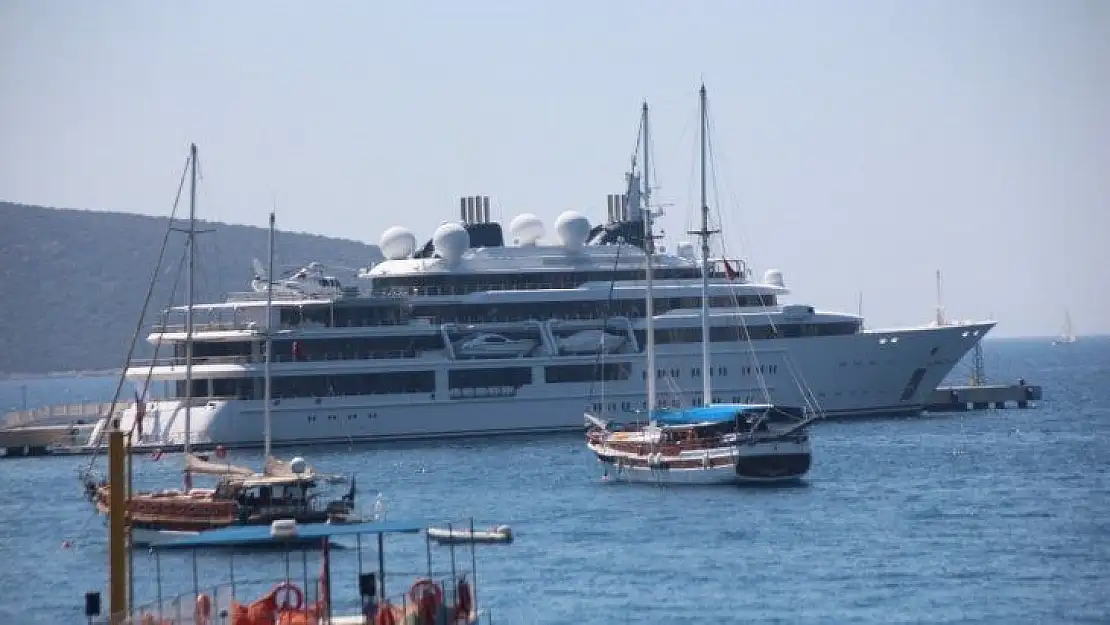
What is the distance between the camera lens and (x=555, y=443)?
3196 inches

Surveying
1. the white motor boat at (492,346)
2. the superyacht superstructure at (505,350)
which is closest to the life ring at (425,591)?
the superyacht superstructure at (505,350)

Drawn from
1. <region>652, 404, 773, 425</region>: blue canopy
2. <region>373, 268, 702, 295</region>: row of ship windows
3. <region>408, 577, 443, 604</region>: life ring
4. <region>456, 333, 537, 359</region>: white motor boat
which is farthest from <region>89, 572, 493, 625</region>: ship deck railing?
<region>373, 268, 702, 295</region>: row of ship windows

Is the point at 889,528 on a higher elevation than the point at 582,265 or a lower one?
lower

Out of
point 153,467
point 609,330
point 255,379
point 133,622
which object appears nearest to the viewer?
point 133,622

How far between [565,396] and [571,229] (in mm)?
8467

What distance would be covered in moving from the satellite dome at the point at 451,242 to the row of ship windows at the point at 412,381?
548 cm

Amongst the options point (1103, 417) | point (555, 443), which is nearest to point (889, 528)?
point (555, 443)

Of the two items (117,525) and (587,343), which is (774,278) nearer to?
(587,343)

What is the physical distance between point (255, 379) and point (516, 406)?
1031 centimetres

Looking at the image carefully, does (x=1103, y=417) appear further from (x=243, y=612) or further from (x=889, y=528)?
(x=243, y=612)

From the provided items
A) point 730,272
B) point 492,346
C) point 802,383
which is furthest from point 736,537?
point 802,383

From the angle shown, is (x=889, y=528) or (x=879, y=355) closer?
(x=889, y=528)

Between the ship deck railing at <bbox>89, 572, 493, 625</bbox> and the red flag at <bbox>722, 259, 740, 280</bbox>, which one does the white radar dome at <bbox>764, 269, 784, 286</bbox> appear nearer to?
the red flag at <bbox>722, 259, 740, 280</bbox>

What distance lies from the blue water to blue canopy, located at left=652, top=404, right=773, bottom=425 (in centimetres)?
246
